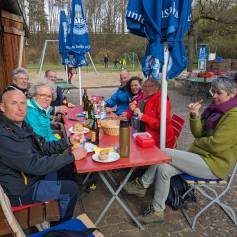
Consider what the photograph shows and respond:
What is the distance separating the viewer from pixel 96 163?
2531mm

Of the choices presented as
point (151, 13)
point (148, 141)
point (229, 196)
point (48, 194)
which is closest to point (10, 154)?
point (48, 194)

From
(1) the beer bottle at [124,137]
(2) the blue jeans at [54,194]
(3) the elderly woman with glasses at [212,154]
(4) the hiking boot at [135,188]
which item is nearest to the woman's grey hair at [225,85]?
(3) the elderly woman with glasses at [212,154]

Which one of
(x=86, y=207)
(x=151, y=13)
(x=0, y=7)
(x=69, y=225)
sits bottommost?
(x=86, y=207)

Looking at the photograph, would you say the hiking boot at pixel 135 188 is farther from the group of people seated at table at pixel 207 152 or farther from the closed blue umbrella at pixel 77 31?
the closed blue umbrella at pixel 77 31

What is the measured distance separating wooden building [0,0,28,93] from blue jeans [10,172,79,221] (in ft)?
15.5

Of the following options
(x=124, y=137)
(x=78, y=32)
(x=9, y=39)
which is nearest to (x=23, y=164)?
(x=124, y=137)

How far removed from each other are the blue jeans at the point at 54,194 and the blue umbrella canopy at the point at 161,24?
5.54 feet

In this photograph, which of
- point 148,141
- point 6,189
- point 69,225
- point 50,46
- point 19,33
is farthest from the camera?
point 50,46

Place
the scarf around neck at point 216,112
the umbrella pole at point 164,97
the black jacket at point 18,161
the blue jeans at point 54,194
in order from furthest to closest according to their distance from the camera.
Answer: the umbrella pole at point 164,97
the scarf around neck at point 216,112
the blue jeans at point 54,194
the black jacket at point 18,161

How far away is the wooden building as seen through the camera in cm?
666

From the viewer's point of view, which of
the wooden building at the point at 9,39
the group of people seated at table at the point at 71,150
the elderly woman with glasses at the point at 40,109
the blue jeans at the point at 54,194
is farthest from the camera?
the wooden building at the point at 9,39

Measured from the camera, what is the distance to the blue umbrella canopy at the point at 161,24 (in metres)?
2.95

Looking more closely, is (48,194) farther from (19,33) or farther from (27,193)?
(19,33)

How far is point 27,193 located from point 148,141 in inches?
50.8
